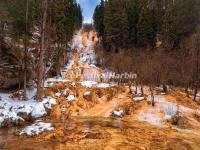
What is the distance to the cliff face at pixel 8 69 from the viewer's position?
25.4 metres

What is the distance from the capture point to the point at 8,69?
25.9m

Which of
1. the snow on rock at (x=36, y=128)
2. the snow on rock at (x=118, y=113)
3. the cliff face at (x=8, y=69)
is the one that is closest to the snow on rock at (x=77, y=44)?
the cliff face at (x=8, y=69)

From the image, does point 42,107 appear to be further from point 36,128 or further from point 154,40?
point 154,40

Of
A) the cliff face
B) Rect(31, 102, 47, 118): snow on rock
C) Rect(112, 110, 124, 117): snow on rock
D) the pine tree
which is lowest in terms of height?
Rect(112, 110, 124, 117): snow on rock

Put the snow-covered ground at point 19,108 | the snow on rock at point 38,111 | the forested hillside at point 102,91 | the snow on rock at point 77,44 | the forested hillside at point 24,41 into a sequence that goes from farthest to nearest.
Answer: the snow on rock at point 77,44, the forested hillside at point 24,41, the snow on rock at point 38,111, the snow-covered ground at point 19,108, the forested hillside at point 102,91

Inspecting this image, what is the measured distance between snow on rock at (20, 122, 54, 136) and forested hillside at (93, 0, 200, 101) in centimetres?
1327

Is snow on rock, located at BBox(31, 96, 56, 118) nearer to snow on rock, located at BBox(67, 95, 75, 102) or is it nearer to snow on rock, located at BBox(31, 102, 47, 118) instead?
snow on rock, located at BBox(31, 102, 47, 118)

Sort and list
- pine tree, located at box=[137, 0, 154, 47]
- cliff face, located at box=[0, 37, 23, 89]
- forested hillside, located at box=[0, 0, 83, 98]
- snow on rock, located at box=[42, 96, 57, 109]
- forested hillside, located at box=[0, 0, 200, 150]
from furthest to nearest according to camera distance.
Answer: pine tree, located at box=[137, 0, 154, 47]
cliff face, located at box=[0, 37, 23, 89]
forested hillside, located at box=[0, 0, 83, 98]
snow on rock, located at box=[42, 96, 57, 109]
forested hillside, located at box=[0, 0, 200, 150]

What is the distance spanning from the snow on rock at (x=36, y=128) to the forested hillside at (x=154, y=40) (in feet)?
43.5

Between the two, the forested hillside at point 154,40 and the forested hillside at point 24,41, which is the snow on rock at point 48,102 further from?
the forested hillside at point 154,40

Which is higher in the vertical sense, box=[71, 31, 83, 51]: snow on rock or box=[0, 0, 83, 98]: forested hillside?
box=[71, 31, 83, 51]: snow on rock

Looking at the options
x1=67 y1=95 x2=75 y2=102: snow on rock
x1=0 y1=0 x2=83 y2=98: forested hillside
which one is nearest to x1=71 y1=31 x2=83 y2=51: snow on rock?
x1=0 y1=0 x2=83 y2=98: forested hillside

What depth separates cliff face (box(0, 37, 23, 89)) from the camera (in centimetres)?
2542

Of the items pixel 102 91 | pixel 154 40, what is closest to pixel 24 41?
pixel 102 91
